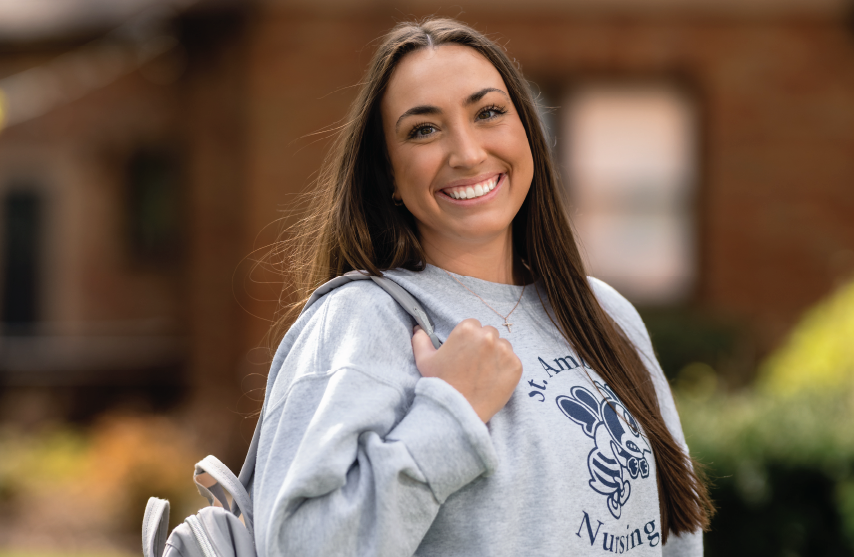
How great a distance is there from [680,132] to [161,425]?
594 centimetres

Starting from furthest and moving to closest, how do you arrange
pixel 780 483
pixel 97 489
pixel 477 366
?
pixel 97 489 → pixel 780 483 → pixel 477 366

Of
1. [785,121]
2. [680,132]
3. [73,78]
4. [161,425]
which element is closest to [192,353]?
[161,425]

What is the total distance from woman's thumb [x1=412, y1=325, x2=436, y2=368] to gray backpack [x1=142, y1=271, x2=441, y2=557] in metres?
0.03

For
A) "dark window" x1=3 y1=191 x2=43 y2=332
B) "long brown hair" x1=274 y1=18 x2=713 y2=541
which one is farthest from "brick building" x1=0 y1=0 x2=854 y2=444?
"long brown hair" x1=274 y1=18 x2=713 y2=541

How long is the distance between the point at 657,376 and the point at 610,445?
49cm

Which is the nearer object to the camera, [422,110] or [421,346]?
[421,346]

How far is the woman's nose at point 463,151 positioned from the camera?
6.11 ft

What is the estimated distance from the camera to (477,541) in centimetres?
164

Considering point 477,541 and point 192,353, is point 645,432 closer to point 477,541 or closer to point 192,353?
point 477,541

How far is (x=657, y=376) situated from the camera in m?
2.23

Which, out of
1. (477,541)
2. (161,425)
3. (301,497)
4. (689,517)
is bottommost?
(161,425)

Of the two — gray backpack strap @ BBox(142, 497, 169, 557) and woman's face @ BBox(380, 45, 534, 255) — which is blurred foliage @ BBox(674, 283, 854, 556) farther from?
gray backpack strap @ BBox(142, 497, 169, 557)

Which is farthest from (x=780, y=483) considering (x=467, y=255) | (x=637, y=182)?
(x=637, y=182)

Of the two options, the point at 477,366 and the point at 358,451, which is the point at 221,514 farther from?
the point at 477,366
